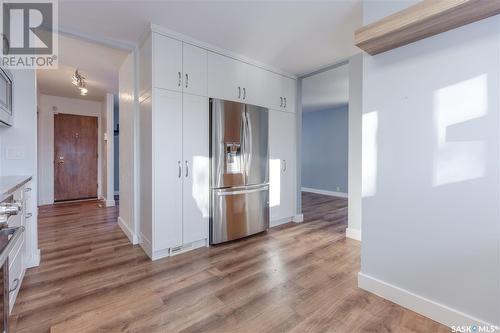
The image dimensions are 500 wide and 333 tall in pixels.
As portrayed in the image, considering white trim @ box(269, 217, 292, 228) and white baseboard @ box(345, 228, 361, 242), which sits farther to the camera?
white trim @ box(269, 217, 292, 228)

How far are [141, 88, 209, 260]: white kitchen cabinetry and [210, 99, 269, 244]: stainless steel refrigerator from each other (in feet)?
0.40

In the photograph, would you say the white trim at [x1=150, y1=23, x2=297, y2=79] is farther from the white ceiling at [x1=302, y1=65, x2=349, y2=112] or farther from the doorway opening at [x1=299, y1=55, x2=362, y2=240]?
the white ceiling at [x1=302, y1=65, x2=349, y2=112]

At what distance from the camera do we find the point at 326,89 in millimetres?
5086

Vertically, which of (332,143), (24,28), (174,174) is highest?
(24,28)

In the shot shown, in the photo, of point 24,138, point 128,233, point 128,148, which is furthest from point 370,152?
point 24,138

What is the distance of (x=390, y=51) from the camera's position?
5.80 feet

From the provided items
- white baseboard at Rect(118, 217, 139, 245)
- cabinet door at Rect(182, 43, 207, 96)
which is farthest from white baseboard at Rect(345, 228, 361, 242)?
white baseboard at Rect(118, 217, 139, 245)

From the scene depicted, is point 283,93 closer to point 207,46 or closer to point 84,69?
point 207,46

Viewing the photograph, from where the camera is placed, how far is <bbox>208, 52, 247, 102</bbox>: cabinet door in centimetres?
286

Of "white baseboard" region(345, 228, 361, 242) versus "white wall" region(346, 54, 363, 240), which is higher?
"white wall" region(346, 54, 363, 240)

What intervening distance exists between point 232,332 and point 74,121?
21.0 ft

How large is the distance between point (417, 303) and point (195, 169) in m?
2.33

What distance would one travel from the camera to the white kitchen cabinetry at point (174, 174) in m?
2.48

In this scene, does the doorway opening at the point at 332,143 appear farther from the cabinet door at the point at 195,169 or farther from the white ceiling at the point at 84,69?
the white ceiling at the point at 84,69
